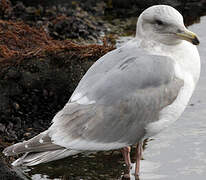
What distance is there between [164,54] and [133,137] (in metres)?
0.79

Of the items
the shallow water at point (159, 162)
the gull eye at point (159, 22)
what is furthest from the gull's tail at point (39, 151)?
the gull eye at point (159, 22)

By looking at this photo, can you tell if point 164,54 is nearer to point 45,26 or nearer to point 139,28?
point 139,28

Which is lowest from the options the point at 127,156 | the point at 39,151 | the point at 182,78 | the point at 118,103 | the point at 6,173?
the point at 127,156

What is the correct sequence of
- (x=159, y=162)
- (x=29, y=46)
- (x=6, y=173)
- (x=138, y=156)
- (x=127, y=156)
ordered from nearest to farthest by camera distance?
(x=6, y=173) → (x=138, y=156) → (x=127, y=156) → (x=159, y=162) → (x=29, y=46)

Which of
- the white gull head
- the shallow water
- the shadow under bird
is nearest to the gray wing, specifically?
the shadow under bird

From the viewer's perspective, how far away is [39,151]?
566cm

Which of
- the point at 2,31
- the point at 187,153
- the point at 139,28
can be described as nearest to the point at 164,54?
the point at 139,28

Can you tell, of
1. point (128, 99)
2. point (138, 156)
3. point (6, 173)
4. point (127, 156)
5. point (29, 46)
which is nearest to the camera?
point (128, 99)

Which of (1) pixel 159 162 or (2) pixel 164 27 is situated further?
(1) pixel 159 162

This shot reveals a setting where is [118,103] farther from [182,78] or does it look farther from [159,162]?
[159,162]

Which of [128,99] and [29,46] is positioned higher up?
[128,99]

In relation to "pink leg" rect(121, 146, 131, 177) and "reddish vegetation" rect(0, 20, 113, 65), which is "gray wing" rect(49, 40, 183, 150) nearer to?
"pink leg" rect(121, 146, 131, 177)

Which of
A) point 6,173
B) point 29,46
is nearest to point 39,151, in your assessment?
point 6,173

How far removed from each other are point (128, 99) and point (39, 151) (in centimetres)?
91
